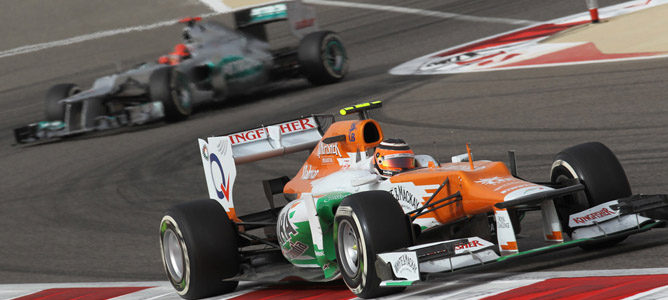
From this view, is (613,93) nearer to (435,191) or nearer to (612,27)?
(612,27)

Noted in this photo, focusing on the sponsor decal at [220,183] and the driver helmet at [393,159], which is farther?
the sponsor decal at [220,183]

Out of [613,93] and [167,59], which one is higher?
[167,59]

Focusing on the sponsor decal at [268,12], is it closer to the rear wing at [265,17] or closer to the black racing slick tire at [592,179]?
the rear wing at [265,17]

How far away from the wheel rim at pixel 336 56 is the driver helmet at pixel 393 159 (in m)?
13.3

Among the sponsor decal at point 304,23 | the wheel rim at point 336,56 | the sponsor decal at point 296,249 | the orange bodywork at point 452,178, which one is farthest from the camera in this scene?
the sponsor decal at point 304,23

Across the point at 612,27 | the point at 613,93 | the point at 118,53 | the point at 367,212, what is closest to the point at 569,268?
the point at 367,212


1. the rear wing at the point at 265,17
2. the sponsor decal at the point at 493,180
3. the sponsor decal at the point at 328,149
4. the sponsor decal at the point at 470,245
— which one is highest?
the rear wing at the point at 265,17

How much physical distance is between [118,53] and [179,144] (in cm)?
1233

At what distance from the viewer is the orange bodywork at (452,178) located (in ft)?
23.9

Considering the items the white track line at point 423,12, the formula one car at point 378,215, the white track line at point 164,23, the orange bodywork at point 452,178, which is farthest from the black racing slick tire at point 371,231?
the white track line at point 164,23

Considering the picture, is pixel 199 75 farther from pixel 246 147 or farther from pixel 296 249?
pixel 296 249

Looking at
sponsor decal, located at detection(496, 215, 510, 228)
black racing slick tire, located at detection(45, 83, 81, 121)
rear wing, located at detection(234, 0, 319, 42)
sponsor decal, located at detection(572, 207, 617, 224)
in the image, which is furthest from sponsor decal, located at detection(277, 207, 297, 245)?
rear wing, located at detection(234, 0, 319, 42)

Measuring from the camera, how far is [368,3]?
101 feet

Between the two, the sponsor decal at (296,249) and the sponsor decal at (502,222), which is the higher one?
the sponsor decal at (502,222)
